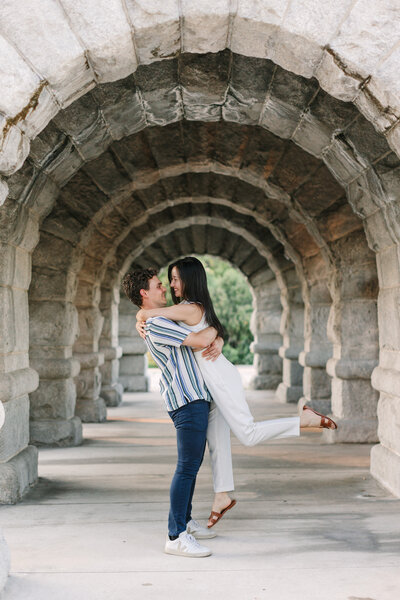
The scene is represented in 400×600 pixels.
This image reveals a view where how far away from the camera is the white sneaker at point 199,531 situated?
3.40 m

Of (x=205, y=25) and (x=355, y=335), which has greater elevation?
(x=205, y=25)

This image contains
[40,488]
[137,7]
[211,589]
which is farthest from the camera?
[40,488]

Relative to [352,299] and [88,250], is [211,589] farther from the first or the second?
[88,250]

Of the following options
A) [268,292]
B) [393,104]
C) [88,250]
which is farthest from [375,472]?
[268,292]

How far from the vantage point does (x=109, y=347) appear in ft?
32.5

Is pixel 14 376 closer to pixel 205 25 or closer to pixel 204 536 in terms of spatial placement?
pixel 204 536

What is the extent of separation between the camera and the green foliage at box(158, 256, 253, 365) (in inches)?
894

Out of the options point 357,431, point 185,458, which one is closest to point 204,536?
point 185,458

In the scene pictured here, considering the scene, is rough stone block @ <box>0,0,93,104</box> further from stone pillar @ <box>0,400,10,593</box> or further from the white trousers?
stone pillar @ <box>0,400,10,593</box>

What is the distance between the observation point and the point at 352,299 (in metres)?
6.32

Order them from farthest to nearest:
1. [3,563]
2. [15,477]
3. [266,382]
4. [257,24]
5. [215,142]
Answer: [266,382] → [215,142] → [15,477] → [257,24] → [3,563]

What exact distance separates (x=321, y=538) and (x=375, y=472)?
4.81 feet

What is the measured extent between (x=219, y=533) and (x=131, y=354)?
29.2 feet

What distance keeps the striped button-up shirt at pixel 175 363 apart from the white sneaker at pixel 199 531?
0.67 meters
